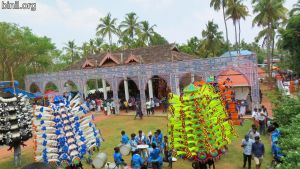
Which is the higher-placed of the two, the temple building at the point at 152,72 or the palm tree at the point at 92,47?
the palm tree at the point at 92,47

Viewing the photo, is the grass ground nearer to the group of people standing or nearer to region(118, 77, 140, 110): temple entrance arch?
the group of people standing

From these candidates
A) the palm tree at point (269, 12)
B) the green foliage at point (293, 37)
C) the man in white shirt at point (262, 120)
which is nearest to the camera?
the man in white shirt at point (262, 120)

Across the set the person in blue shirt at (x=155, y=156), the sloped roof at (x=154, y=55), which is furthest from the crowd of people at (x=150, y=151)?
the sloped roof at (x=154, y=55)

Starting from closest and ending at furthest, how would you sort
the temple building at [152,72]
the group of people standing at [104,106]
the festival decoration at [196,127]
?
the festival decoration at [196,127], the temple building at [152,72], the group of people standing at [104,106]

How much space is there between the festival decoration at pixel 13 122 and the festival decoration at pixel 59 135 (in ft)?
11.9

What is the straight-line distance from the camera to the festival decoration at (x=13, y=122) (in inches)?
465

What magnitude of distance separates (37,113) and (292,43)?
2641cm

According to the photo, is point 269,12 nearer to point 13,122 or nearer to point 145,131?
point 145,131

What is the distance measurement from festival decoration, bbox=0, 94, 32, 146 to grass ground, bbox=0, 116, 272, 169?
1.77m

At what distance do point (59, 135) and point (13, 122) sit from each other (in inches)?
179

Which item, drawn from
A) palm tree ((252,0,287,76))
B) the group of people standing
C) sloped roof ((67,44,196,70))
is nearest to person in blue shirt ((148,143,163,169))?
the group of people standing

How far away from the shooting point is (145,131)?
1711cm

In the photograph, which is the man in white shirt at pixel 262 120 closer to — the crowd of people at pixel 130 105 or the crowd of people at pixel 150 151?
the crowd of people at pixel 150 151

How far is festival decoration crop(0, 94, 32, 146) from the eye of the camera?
38.7 feet
